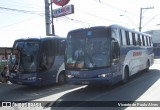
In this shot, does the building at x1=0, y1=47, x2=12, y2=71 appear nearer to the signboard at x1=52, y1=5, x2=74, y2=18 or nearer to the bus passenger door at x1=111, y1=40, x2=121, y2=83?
the signboard at x1=52, y1=5, x2=74, y2=18

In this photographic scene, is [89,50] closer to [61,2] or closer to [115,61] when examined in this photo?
[115,61]

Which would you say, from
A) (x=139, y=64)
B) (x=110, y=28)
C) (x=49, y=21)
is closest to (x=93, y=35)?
(x=110, y=28)

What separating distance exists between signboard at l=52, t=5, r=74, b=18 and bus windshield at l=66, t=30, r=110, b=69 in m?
11.0

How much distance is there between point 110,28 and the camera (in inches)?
489

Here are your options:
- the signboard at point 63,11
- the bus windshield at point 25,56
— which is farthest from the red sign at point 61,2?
the bus windshield at point 25,56

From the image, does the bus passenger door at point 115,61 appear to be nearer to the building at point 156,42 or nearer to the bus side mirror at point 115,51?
the bus side mirror at point 115,51

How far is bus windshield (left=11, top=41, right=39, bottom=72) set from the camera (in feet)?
45.2

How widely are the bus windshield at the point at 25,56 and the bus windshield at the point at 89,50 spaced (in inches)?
77.9

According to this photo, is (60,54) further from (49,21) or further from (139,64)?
(49,21)

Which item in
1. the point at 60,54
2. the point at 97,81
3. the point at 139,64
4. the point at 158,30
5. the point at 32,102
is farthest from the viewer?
the point at 158,30

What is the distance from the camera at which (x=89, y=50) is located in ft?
40.2

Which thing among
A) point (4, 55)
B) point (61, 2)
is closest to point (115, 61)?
point (4, 55)

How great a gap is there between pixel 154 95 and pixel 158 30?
2415 inches

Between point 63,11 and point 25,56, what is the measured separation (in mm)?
10779
